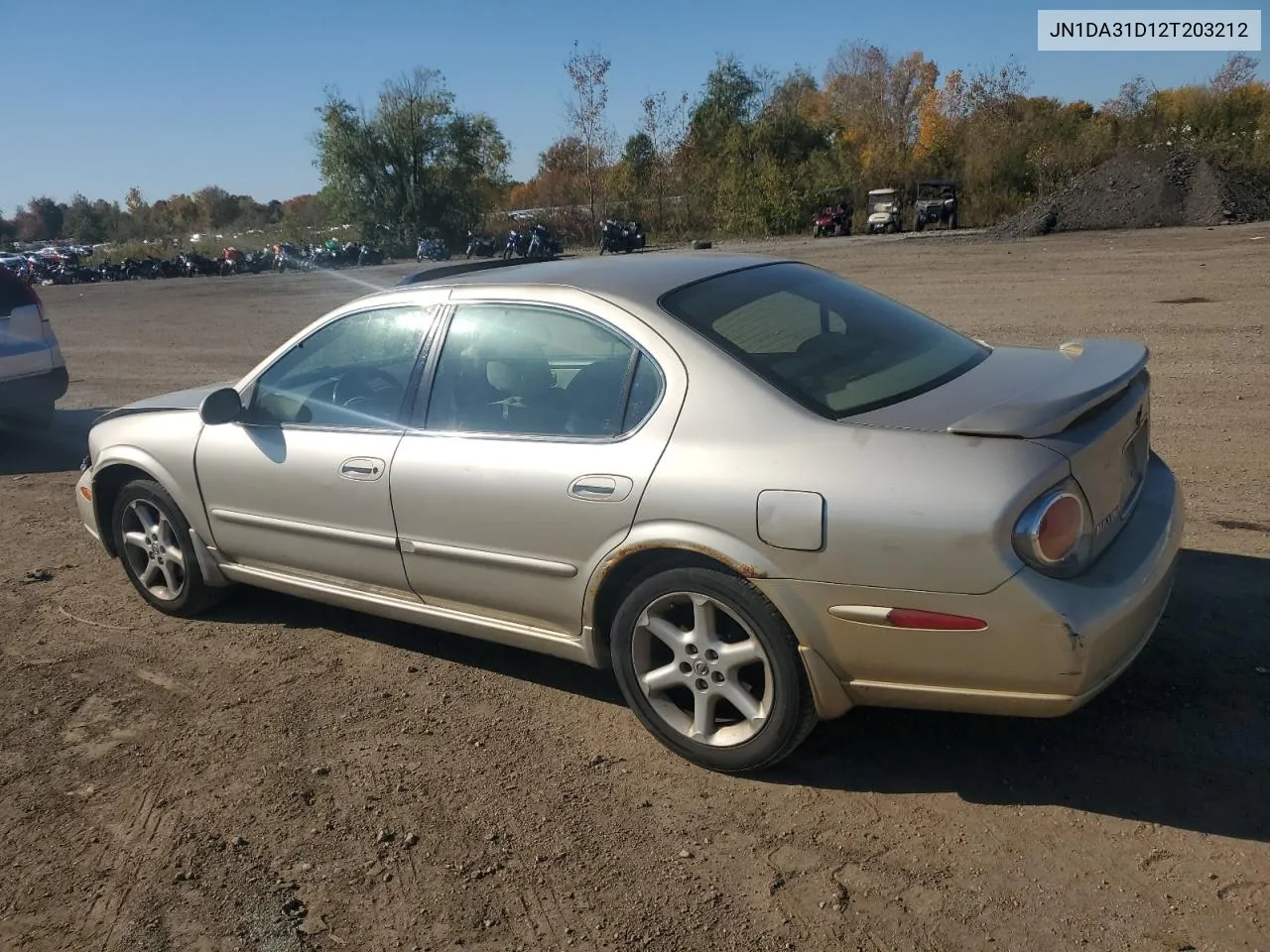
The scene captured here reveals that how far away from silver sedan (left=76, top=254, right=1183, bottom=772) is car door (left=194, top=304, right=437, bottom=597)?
13mm

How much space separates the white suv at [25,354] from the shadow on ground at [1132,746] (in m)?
7.27

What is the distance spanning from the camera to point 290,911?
9.41ft

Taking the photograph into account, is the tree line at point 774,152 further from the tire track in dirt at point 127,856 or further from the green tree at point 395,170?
the tire track in dirt at point 127,856

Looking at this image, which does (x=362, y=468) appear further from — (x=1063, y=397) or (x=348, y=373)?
(x=1063, y=397)

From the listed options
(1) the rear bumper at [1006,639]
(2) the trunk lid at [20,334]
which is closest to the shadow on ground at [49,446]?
(2) the trunk lid at [20,334]

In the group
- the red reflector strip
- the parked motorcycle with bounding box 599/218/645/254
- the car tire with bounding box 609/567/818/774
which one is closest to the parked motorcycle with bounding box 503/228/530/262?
the parked motorcycle with bounding box 599/218/645/254

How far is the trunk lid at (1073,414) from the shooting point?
2854 mm

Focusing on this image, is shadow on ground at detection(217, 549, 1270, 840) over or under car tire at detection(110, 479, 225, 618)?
under

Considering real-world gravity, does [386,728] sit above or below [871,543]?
below

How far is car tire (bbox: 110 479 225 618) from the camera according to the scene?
487 centimetres

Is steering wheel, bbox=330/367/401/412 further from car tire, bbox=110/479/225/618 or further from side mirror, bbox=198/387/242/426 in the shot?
car tire, bbox=110/479/225/618

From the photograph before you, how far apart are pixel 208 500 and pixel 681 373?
247 centimetres

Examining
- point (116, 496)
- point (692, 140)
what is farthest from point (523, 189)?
point (116, 496)

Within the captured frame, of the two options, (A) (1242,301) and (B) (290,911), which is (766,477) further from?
(A) (1242,301)
